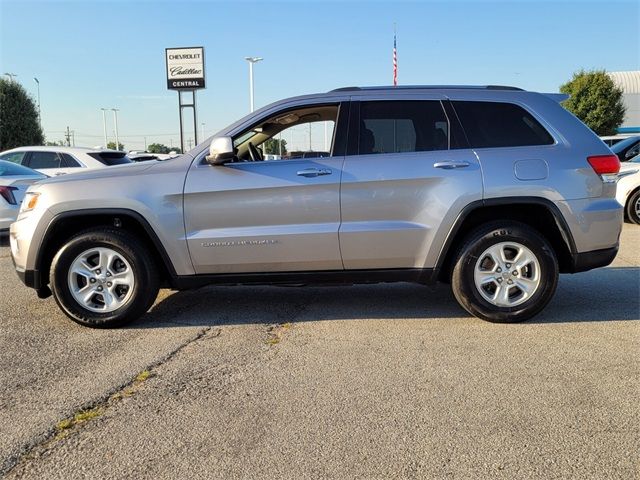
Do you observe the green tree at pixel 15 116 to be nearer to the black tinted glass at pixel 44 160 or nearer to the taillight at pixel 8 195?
the black tinted glass at pixel 44 160

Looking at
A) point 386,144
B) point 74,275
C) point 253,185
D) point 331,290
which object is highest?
point 386,144

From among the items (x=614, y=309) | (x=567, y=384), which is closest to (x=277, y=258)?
(x=567, y=384)

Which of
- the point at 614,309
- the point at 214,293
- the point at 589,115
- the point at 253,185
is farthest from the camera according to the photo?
the point at 589,115

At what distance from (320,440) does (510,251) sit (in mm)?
2573

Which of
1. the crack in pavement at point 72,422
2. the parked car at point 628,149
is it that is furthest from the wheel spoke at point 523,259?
the parked car at point 628,149

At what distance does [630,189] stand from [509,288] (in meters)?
7.03

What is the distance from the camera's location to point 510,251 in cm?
449

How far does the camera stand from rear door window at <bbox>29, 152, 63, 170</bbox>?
1140 cm

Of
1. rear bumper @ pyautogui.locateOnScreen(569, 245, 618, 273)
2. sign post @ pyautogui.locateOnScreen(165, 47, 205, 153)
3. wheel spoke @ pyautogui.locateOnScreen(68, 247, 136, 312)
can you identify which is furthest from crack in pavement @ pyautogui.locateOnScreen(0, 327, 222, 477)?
sign post @ pyautogui.locateOnScreen(165, 47, 205, 153)

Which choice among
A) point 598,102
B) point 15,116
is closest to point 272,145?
point 15,116

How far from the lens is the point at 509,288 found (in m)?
4.47

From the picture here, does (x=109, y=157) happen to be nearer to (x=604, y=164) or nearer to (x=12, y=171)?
(x=12, y=171)

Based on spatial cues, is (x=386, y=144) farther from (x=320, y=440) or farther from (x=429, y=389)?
(x=320, y=440)

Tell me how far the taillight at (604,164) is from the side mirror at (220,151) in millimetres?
2921
